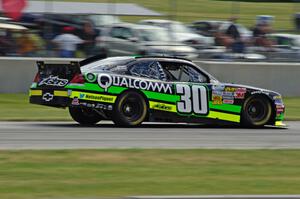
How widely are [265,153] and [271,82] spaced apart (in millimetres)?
12728

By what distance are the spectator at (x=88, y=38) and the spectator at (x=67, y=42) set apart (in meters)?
0.16

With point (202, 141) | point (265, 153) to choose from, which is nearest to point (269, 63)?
point (202, 141)

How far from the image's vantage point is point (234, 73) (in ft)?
78.4

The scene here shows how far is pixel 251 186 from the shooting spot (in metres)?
8.55

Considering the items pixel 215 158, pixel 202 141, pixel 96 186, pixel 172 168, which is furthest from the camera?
pixel 202 141

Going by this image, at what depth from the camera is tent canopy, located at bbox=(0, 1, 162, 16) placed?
22.9 metres

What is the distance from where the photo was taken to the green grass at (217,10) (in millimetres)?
24625

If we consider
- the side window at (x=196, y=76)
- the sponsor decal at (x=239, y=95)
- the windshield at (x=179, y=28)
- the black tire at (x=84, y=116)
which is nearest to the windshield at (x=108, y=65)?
the black tire at (x=84, y=116)

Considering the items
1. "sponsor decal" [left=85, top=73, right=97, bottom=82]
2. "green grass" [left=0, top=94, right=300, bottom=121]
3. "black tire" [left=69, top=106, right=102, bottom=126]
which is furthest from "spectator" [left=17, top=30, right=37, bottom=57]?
"sponsor decal" [left=85, top=73, right=97, bottom=82]

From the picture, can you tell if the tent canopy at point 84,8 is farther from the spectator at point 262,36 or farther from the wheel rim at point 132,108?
the wheel rim at point 132,108

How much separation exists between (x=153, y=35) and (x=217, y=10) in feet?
8.89

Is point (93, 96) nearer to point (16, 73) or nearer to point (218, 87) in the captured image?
point (218, 87)

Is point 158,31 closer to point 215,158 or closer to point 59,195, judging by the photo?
point 215,158

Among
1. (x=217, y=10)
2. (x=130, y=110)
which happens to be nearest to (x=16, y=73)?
(x=217, y=10)
